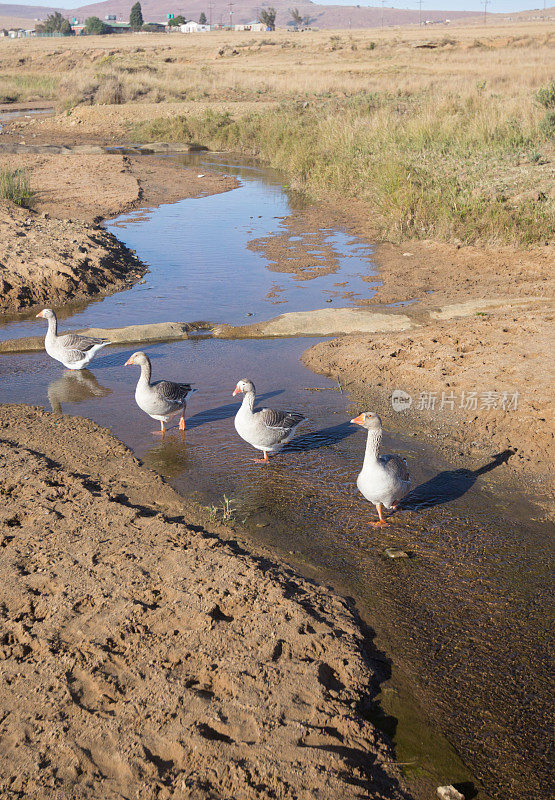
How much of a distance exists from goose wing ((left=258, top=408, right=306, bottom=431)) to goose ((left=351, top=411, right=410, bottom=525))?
1.17 metres

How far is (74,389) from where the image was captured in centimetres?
988

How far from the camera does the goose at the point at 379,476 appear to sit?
6172 mm

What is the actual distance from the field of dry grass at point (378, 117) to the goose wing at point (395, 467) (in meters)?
10.1

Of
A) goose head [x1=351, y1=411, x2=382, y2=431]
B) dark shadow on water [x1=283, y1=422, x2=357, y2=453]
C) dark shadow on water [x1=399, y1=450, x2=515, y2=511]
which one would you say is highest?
goose head [x1=351, y1=411, x2=382, y2=431]

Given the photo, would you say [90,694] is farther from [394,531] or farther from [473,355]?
[473,355]

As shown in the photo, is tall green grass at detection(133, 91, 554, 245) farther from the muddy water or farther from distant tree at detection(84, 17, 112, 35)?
distant tree at detection(84, 17, 112, 35)

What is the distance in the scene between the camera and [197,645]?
15.1 ft

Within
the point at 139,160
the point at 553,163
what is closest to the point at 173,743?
the point at 553,163

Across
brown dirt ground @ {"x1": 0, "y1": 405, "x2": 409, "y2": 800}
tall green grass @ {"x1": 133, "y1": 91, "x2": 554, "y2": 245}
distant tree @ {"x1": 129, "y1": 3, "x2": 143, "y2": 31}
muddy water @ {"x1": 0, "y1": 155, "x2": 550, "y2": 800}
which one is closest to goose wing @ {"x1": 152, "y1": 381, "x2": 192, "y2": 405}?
muddy water @ {"x1": 0, "y1": 155, "x2": 550, "y2": 800}

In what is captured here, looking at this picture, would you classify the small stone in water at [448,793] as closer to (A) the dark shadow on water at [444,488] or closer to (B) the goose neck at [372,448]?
(B) the goose neck at [372,448]

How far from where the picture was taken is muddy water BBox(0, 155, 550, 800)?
4406 millimetres

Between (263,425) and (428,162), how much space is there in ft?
46.1

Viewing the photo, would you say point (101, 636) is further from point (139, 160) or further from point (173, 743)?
Answer: point (139, 160)

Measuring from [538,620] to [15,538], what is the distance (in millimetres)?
4065
